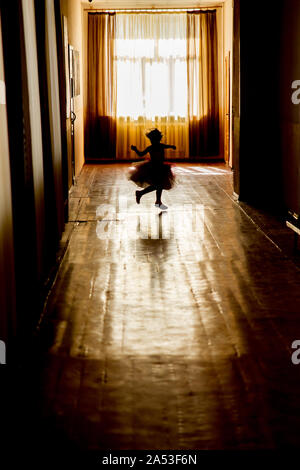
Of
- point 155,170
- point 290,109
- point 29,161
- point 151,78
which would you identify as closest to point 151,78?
point 151,78

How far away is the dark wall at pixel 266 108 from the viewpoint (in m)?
8.50

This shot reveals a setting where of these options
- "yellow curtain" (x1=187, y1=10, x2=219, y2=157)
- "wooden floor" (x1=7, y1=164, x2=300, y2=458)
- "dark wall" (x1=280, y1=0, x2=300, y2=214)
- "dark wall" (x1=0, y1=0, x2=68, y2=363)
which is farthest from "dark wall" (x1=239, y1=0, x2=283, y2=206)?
"yellow curtain" (x1=187, y1=10, x2=219, y2=157)

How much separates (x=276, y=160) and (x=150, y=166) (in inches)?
72.1

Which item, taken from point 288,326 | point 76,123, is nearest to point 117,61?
point 76,123

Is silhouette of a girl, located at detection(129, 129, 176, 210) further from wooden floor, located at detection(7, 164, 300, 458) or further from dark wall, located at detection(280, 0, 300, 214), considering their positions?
dark wall, located at detection(280, 0, 300, 214)

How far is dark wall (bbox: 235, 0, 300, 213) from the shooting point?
850cm

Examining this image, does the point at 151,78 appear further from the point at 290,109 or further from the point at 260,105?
the point at 290,109

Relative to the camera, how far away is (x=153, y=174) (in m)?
8.51

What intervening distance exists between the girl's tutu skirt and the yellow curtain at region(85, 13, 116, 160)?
6.29m

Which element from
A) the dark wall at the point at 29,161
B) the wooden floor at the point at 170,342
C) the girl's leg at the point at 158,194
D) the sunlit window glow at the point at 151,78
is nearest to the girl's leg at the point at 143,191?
the girl's leg at the point at 158,194

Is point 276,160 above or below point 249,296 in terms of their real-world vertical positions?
above

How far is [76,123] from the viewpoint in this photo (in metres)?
12.3

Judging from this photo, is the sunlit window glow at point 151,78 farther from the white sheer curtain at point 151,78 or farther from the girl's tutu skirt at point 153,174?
the girl's tutu skirt at point 153,174
